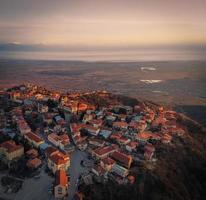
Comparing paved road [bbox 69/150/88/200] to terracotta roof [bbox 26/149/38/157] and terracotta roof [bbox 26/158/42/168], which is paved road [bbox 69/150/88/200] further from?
terracotta roof [bbox 26/149/38/157]

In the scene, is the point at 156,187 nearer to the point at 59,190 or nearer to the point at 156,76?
the point at 59,190

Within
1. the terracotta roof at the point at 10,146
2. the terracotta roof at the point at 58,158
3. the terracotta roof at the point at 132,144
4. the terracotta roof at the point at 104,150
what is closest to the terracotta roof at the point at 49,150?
the terracotta roof at the point at 58,158

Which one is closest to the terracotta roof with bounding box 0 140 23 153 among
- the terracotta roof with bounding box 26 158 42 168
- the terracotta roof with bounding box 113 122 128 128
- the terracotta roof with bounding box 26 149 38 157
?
the terracotta roof with bounding box 26 149 38 157

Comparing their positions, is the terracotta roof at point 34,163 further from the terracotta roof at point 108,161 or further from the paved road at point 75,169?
the terracotta roof at point 108,161

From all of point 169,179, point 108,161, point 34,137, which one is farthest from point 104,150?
point 34,137

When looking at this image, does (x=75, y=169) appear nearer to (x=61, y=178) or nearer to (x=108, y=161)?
(x=61, y=178)

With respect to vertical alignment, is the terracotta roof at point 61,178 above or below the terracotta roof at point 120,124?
above

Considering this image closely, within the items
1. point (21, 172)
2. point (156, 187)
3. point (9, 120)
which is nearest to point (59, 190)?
point (21, 172)
